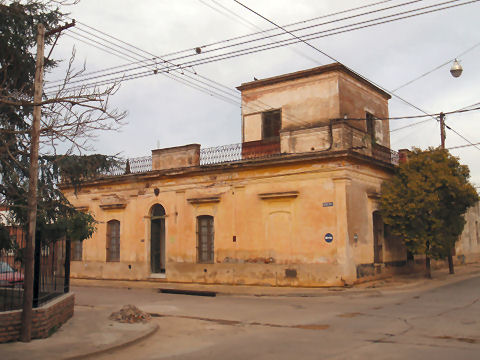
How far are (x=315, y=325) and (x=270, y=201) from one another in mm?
8939

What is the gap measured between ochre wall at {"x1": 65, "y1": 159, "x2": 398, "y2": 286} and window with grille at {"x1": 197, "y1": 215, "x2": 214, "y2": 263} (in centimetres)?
27

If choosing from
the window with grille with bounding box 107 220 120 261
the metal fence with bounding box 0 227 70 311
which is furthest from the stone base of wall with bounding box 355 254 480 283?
the window with grille with bounding box 107 220 120 261

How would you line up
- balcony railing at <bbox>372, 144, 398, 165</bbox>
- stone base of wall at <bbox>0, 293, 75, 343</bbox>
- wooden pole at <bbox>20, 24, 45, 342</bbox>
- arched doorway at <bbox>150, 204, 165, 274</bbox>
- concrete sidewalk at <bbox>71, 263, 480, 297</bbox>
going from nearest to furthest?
stone base of wall at <bbox>0, 293, 75, 343</bbox>, wooden pole at <bbox>20, 24, 45, 342</bbox>, concrete sidewalk at <bbox>71, 263, 480, 297</bbox>, balcony railing at <bbox>372, 144, 398, 165</bbox>, arched doorway at <bbox>150, 204, 165, 274</bbox>

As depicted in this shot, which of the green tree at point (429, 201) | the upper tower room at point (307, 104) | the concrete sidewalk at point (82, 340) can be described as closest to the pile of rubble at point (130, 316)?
the concrete sidewalk at point (82, 340)

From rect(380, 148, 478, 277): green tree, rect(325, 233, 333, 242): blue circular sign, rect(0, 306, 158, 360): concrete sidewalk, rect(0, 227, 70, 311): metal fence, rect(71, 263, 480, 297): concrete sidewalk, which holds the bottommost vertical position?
rect(71, 263, 480, 297): concrete sidewalk

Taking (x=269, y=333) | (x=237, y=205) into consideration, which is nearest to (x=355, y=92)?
(x=237, y=205)

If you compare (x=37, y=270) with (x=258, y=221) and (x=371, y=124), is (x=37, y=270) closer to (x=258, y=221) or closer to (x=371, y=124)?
(x=258, y=221)

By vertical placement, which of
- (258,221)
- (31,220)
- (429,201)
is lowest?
(31,220)

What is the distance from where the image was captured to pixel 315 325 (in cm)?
1053

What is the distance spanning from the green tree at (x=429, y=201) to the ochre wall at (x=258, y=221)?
1060 mm

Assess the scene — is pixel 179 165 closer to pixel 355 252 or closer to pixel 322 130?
pixel 322 130

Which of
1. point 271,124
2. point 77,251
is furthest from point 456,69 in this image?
point 77,251

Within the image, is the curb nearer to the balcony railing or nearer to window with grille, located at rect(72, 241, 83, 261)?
the balcony railing

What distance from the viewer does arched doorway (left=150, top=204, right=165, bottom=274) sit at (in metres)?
22.6
